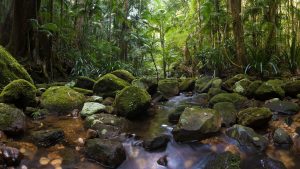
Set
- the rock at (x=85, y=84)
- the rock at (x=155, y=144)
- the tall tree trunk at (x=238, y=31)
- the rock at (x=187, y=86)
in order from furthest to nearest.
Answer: the rock at (x=187, y=86) → the tall tree trunk at (x=238, y=31) → the rock at (x=85, y=84) → the rock at (x=155, y=144)

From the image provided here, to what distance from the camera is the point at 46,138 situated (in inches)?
154

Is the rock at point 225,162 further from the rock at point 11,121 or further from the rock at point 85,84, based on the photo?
the rock at point 85,84

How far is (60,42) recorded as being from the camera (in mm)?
9281

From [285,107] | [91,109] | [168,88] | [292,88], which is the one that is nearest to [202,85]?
[168,88]

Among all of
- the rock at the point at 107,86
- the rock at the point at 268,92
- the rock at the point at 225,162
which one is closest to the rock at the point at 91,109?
the rock at the point at 107,86

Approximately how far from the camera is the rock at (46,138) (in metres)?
3.88

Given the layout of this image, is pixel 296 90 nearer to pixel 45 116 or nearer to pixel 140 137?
pixel 140 137

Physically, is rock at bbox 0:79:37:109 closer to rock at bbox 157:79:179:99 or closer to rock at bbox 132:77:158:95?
rock at bbox 132:77:158:95

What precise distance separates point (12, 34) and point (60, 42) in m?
2.01

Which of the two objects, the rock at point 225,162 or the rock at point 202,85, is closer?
the rock at point 225,162

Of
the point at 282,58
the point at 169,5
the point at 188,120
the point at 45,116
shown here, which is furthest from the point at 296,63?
the point at 169,5

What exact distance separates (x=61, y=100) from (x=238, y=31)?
4.67 metres

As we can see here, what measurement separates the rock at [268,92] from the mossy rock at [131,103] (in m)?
2.19

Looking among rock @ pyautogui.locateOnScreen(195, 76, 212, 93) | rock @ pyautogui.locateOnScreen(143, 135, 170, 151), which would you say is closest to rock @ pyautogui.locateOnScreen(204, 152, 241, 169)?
rock @ pyautogui.locateOnScreen(143, 135, 170, 151)
